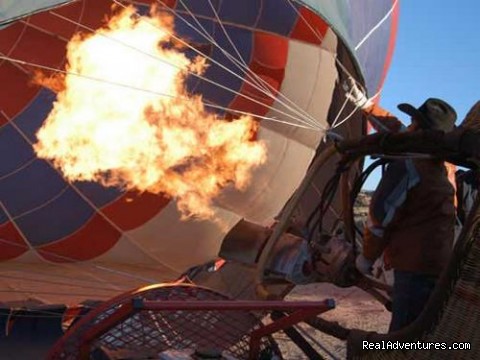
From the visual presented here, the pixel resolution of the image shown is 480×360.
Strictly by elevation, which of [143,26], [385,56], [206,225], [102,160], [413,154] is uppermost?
[385,56]

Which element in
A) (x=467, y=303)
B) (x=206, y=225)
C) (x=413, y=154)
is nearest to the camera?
(x=467, y=303)

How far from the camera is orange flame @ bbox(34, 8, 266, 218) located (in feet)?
16.7

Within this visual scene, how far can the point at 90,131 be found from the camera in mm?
5219

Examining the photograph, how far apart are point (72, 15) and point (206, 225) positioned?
200 cm

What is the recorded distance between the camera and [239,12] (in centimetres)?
517

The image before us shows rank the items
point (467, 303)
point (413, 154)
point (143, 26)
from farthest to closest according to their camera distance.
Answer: point (143, 26)
point (413, 154)
point (467, 303)

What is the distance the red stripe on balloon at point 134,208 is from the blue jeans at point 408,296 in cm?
341

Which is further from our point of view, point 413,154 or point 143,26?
point 143,26

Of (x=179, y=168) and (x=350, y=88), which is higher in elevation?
(x=350, y=88)

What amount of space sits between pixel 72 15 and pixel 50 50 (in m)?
0.33

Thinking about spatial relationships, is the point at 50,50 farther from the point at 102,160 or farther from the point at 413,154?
the point at 413,154

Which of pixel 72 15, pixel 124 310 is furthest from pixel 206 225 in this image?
pixel 124 310

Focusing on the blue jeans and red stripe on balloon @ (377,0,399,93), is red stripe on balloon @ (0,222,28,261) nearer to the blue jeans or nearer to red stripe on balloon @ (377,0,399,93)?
red stripe on balloon @ (377,0,399,93)

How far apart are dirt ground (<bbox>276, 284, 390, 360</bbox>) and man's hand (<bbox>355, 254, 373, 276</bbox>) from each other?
0.95 m
